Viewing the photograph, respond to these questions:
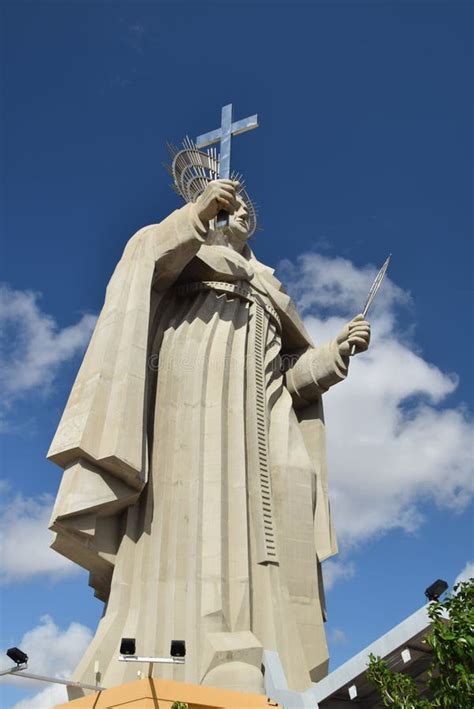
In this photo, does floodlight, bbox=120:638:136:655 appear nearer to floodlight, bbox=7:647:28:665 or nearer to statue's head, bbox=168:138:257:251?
floodlight, bbox=7:647:28:665

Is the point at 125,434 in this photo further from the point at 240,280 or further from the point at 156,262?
the point at 240,280

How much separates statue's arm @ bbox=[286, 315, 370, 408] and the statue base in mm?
6570

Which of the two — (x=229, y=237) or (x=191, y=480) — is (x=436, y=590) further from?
(x=229, y=237)

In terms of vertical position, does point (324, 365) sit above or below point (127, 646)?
above

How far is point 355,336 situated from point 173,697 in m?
7.14

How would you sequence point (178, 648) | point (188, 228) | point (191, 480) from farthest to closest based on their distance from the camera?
point (188, 228)
point (191, 480)
point (178, 648)

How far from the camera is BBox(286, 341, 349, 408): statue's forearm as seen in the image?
44.2 feet

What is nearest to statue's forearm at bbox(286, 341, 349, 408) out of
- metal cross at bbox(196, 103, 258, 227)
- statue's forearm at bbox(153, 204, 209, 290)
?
statue's forearm at bbox(153, 204, 209, 290)

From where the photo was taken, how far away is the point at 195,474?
410 inches

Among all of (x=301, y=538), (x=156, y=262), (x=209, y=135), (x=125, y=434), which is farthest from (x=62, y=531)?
(x=209, y=135)

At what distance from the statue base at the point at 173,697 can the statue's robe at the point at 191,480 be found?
0.33 meters

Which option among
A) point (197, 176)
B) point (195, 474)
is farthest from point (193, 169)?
point (195, 474)

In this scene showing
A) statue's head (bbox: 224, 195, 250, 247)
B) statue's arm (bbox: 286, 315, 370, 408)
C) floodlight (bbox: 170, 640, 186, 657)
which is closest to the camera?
floodlight (bbox: 170, 640, 186, 657)

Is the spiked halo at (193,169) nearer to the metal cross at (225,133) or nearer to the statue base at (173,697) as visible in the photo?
the metal cross at (225,133)
